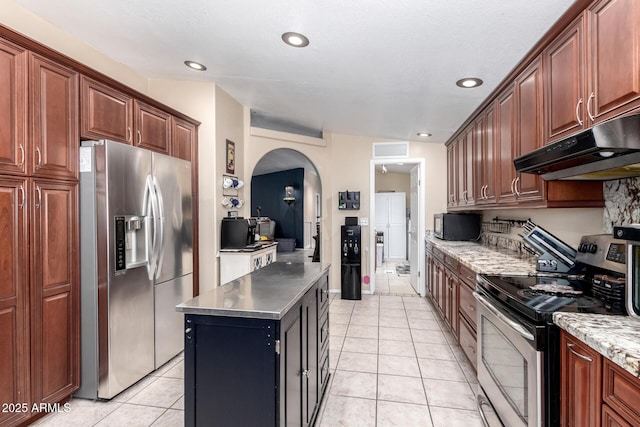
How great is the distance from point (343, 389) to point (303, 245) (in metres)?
8.62

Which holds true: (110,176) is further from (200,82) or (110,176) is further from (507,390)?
(507,390)

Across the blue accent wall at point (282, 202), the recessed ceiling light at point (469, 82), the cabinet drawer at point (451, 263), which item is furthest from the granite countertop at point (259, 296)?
the blue accent wall at point (282, 202)

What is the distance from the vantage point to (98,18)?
2445 millimetres

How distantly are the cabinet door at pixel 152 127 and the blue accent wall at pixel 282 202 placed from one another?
761 cm

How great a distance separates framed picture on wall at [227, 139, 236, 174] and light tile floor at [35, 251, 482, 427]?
2211mm

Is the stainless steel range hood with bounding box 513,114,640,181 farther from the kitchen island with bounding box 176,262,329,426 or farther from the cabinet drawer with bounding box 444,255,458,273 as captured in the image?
the kitchen island with bounding box 176,262,329,426

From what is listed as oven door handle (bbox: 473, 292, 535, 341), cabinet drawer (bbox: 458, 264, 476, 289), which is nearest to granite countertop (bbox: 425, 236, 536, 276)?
cabinet drawer (bbox: 458, 264, 476, 289)

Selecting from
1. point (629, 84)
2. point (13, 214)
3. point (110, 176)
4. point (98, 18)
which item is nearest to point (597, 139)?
point (629, 84)

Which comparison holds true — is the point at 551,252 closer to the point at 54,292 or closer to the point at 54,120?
the point at 54,292

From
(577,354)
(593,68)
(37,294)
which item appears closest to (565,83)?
(593,68)

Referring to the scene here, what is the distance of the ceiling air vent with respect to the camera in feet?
16.9

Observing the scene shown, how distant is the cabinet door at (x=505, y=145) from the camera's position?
2.40m

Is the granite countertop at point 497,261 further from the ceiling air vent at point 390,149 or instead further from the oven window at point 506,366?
the ceiling air vent at point 390,149

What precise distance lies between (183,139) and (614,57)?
3407 millimetres
